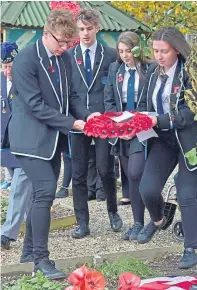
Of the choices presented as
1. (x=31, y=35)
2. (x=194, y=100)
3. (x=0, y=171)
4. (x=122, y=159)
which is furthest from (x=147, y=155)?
(x=31, y=35)

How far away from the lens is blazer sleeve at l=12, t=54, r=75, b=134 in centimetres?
567

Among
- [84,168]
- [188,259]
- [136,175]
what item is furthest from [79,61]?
[188,259]

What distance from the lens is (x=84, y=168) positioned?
7.14m

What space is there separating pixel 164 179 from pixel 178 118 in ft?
1.91

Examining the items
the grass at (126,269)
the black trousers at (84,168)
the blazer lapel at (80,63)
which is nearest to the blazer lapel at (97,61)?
the blazer lapel at (80,63)

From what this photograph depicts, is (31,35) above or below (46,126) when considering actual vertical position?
above

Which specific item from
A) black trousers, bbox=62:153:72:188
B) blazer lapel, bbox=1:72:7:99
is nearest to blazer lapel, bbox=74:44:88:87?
blazer lapel, bbox=1:72:7:99

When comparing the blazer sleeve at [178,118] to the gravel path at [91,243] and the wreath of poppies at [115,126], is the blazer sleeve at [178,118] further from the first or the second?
the gravel path at [91,243]

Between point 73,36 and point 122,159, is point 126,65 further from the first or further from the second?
point 73,36

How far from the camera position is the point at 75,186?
7203mm

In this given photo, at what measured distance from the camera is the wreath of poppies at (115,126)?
19.2 feet

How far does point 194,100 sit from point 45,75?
1.31m

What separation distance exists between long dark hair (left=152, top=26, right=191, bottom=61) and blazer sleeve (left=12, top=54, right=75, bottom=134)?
37.1 inches

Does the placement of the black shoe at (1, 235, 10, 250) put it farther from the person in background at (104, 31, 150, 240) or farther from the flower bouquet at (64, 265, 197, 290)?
the flower bouquet at (64, 265, 197, 290)
